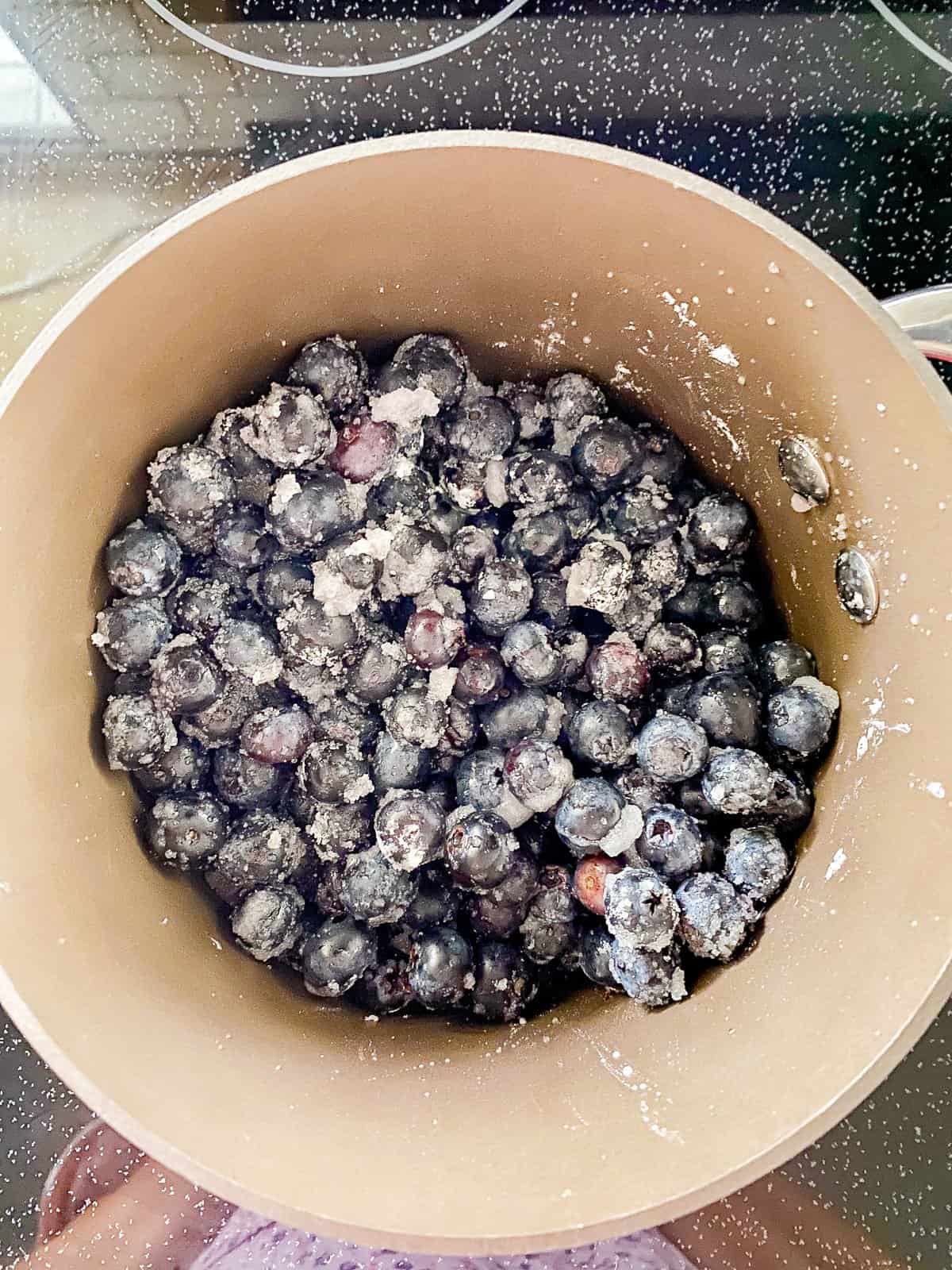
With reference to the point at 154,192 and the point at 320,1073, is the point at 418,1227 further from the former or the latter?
the point at 154,192

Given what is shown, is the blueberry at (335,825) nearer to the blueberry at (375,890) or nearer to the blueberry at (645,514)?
the blueberry at (375,890)

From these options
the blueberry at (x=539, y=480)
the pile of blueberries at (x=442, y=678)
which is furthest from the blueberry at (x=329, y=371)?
the blueberry at (x=539, y=480)

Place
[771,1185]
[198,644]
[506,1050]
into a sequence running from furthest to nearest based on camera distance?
[771,1185], [198,644], [506,1050]

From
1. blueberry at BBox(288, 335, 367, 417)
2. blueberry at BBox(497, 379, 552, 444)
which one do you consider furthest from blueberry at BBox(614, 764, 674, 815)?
blueberry at BBox(288, 335, 367, 417)

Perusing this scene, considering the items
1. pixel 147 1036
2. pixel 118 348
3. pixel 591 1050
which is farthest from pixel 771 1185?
pixel 118 348

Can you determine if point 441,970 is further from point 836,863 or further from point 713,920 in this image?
point 836,863

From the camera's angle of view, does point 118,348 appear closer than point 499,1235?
No

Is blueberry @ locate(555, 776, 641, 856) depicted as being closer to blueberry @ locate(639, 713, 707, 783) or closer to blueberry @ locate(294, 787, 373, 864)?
blueberry @ locate(639, 713, 707, 783)

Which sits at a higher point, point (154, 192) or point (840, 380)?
point (154, 192)
